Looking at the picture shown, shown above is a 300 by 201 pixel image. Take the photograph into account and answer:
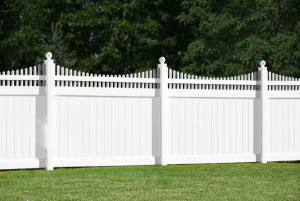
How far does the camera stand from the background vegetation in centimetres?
2081

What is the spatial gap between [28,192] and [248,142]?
549cm

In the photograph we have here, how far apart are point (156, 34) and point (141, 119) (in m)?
14.4

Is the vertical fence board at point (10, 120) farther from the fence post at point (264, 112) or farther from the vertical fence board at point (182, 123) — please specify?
the fence post at point (264, 112)

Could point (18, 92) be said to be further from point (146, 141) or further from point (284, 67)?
point (284, 67)

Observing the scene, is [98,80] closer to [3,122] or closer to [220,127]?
[3,122]

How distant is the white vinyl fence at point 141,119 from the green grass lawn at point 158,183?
0.30 metres

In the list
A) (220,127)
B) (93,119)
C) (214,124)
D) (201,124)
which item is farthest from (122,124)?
(220,127)

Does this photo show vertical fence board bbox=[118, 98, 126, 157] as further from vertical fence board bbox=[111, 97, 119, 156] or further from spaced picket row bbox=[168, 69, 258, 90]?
spaced picket row bbox=[168, 69, 258, 90]

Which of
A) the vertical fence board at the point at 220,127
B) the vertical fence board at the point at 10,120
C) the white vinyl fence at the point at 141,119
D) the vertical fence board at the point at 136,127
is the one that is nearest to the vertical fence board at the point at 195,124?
the white vinyl fence at the point at 141,119

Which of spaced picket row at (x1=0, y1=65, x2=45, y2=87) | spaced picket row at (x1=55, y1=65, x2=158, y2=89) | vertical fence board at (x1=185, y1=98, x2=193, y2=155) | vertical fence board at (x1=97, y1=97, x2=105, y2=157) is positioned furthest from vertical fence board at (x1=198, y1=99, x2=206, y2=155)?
spaced picket row at (x1=0, y1=65, x2=45, y2=87)

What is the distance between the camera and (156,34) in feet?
84.5

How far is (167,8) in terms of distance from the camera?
A: 27.0 m

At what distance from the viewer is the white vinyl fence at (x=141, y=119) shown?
11.1 m

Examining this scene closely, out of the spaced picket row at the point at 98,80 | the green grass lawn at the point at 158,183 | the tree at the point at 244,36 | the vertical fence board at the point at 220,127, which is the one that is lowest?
the green grass lawn at the point at 158,183
